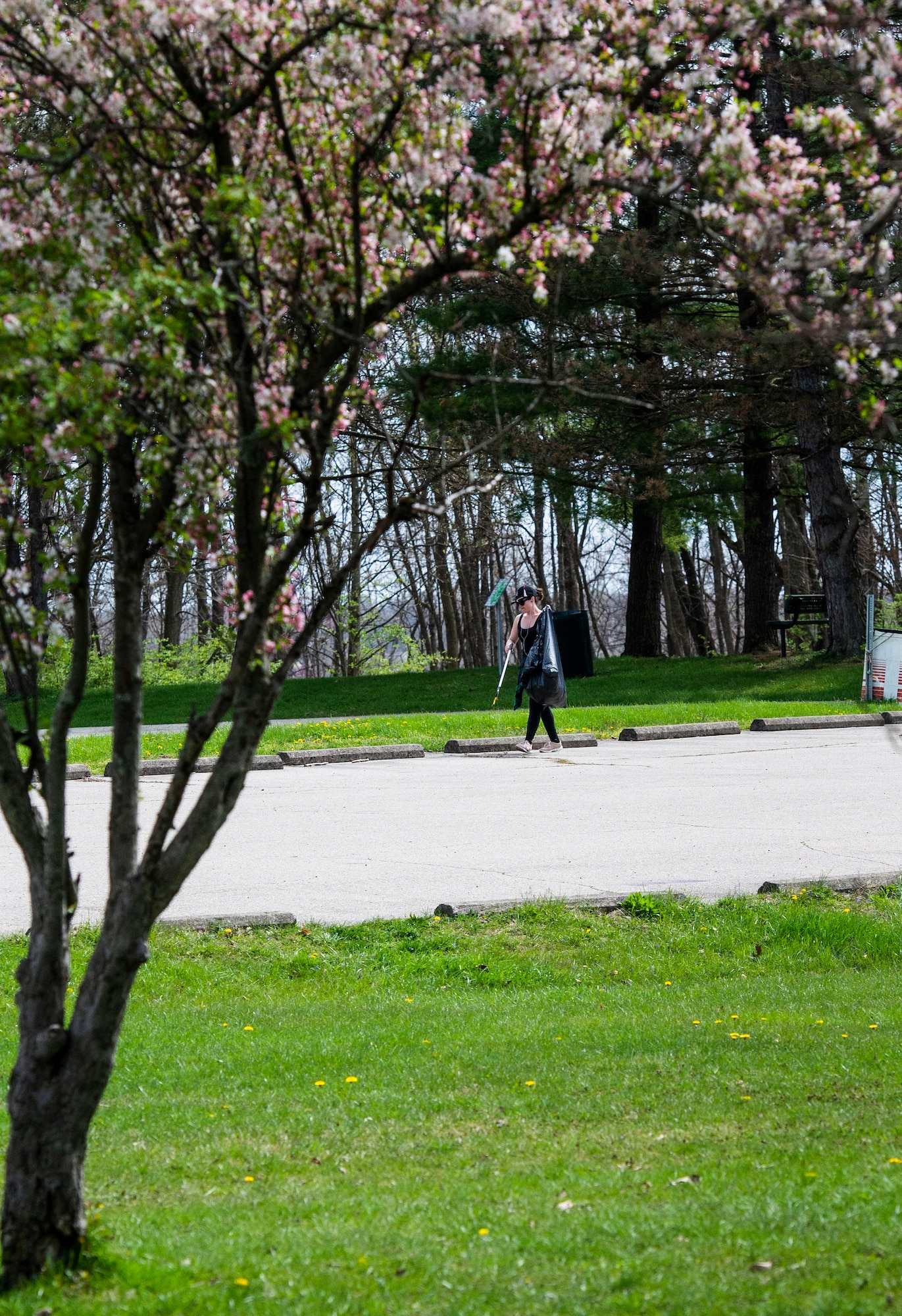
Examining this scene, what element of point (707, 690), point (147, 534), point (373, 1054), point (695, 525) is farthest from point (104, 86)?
point (695, 525)

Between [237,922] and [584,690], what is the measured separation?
15505mm

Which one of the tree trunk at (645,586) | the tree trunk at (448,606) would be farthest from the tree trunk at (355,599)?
the tree trunk at (645,586)

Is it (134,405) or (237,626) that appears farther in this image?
(237,626)

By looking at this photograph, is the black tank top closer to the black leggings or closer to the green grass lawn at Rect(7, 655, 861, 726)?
the black leggings

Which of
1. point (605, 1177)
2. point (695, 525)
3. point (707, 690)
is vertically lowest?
point (605, 1177)

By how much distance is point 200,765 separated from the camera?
16219 millimetres

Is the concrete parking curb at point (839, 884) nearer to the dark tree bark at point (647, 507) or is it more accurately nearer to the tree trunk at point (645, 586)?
the dark tree bark at point (647, 507)

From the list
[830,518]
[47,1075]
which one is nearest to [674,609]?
[830,518]

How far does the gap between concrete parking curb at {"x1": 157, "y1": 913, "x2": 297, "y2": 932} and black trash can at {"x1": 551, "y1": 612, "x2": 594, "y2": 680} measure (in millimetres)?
17489

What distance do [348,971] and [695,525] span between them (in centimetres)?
2670

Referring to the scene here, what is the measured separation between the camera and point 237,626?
4117mm

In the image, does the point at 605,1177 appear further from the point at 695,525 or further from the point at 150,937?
the point at 695,525

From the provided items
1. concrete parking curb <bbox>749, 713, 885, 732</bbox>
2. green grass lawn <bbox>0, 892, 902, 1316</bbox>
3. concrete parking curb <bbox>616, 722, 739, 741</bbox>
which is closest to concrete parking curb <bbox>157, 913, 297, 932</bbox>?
green grass lawn <bbox>0, 892, 902, 1316</bbox>

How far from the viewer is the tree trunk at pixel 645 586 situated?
28.3 meters
